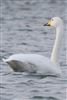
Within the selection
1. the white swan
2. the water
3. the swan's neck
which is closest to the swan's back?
the white swan

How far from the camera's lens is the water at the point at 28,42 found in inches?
348

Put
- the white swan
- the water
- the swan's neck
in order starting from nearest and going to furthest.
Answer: the water → the white swan → the swan's neck

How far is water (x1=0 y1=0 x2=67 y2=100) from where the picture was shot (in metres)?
8.83

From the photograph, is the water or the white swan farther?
the white swan

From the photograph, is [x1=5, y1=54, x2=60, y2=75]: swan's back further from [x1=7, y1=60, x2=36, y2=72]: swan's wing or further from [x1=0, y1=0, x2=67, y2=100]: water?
[x1=0, y1=0, x2=67, y2=100]: water

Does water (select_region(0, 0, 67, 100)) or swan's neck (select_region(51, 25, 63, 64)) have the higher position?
swan's neck (select_region(51, 25, 63, 64))

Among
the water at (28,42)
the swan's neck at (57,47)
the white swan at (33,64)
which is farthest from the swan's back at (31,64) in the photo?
the swan's neck at (57,47)

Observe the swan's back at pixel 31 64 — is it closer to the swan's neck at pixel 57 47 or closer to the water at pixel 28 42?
the water at pixel 28 42

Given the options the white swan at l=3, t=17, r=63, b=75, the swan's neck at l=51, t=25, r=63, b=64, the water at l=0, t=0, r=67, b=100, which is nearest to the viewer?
the water at l=0, t=0, r=67, b=100

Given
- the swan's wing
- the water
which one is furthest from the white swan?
the water

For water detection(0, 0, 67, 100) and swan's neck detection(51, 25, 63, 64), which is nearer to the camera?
water detection(0, 0, 67, 100)

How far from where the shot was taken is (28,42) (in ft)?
42.6

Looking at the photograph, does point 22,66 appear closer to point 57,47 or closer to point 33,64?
point 33,64

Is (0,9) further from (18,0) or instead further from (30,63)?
(30,63)
